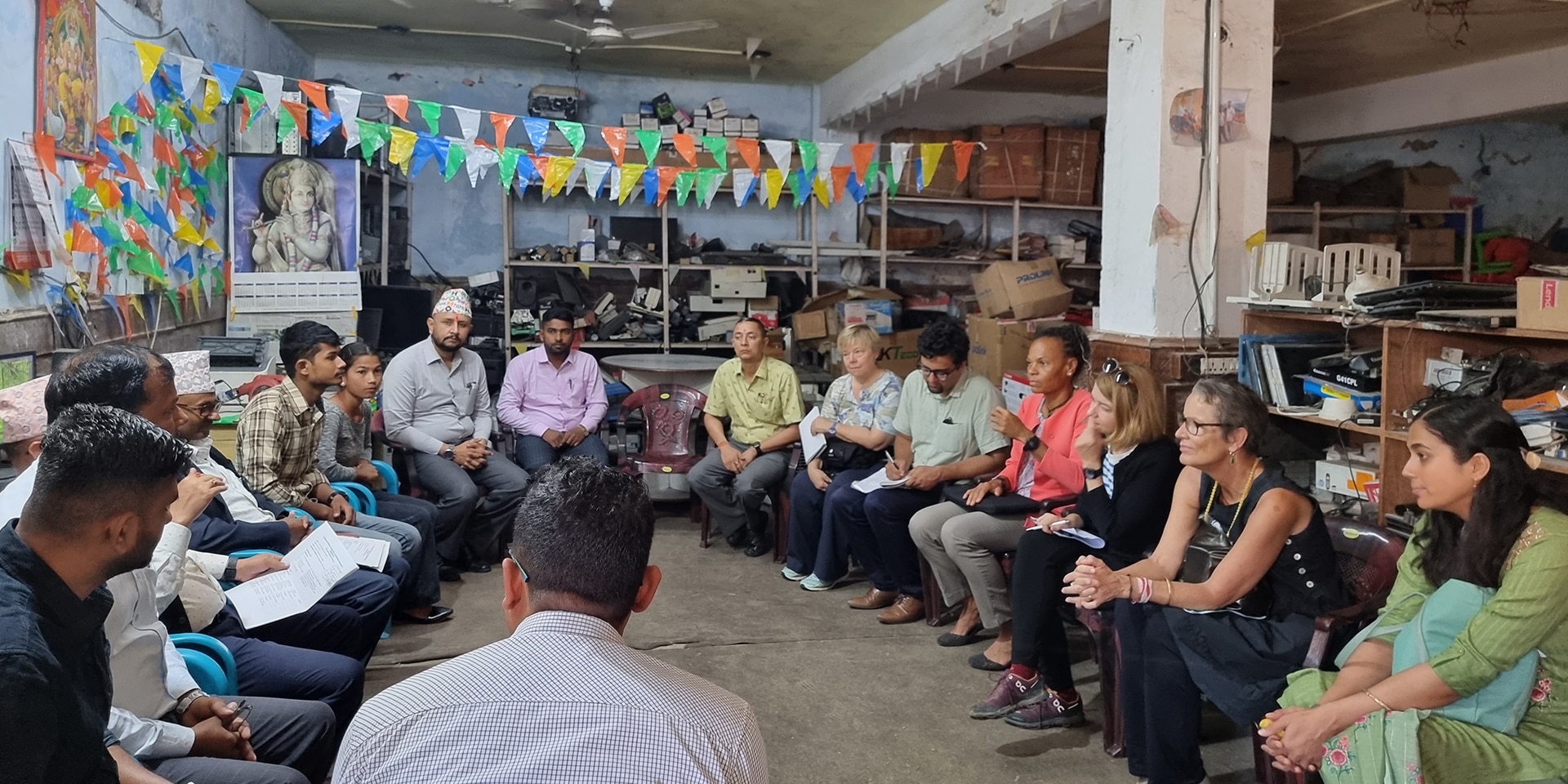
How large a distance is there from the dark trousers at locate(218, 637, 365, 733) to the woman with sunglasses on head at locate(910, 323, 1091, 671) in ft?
6.96

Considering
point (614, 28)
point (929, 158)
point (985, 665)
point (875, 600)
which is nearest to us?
point (985, 665)

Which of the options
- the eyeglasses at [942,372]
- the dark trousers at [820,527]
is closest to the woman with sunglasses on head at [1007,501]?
the eyeglasses at [942,372]

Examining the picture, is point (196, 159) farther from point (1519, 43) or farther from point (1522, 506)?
point (1519, 43)

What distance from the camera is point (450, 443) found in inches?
210

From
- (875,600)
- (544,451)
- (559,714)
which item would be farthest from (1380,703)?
(544,451)

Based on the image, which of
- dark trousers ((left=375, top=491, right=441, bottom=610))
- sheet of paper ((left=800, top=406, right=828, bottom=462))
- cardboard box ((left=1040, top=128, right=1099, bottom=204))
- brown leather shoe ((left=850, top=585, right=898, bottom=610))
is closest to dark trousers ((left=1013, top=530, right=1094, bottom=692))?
brown leather shoe ((left=850, top=585, right=898, bottom=610))

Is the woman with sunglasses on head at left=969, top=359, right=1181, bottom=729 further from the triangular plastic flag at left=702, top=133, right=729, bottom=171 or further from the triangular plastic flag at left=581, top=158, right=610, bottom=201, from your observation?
the triangular plastic flag at left=581, top=158, right=610, bottom=201

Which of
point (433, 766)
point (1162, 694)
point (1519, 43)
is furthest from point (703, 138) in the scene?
point (433, 766)

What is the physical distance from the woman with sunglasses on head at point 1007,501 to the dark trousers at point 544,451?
2.03 meters

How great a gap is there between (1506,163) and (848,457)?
6.64 meters

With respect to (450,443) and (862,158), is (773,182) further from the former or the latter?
(450,443)

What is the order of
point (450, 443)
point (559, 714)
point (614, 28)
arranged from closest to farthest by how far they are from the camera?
point (559, 714) < point (450, 443) < point (614, 28)

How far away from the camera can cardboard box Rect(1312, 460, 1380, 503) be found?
3646 mm

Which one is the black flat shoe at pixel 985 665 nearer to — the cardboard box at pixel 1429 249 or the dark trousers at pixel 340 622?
the dark trousers at pixel 340 622
